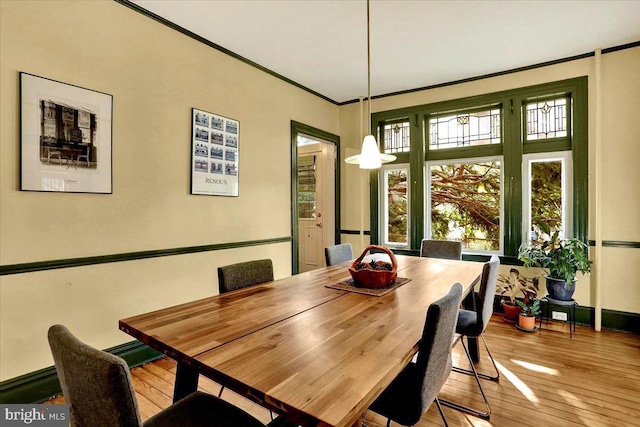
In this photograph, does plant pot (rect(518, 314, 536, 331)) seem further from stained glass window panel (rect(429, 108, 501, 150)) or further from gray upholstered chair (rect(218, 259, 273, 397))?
gray upholstered chair (rect(218, 259, 273, 397))

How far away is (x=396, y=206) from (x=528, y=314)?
2046 mm

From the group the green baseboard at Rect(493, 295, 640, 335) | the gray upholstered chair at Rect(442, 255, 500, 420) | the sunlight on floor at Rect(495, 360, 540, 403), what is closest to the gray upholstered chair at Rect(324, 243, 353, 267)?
the gray upholstered chair at Rect(442, 255, 500, 420)

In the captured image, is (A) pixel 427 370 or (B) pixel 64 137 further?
(B) pixel 64 137

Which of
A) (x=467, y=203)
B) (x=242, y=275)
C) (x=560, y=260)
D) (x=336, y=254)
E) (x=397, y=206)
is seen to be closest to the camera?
(x=242, y=275)

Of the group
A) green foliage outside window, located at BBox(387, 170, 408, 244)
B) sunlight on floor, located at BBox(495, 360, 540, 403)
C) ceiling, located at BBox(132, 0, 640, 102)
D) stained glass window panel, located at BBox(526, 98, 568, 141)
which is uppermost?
ceiling, located at BBox(132, 0, 640, 102)

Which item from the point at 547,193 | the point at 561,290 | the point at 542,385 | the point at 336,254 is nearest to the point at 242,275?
the point at 336,254

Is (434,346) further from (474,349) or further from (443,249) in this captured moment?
(443,249)

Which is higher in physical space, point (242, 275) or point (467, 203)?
point (467, 203)

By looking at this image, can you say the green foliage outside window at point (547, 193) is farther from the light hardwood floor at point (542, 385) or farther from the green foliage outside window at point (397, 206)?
the green foliage outside window at point (397, 206)

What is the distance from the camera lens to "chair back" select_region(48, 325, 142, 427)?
0.80m

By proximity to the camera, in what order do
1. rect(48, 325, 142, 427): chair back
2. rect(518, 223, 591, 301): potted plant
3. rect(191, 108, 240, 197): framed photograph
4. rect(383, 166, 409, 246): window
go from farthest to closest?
rect(383, 166, 409, 246): window → rect(518, 223, 591, 301): potted plant → rect(191, 108, 240, 197): framed photograph → rect(48, 325, 142, 427): chair back

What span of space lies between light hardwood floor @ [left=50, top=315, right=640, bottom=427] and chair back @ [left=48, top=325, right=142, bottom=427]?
1.35m

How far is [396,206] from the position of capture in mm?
4719

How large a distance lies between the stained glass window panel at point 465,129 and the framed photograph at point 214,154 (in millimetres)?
2590
